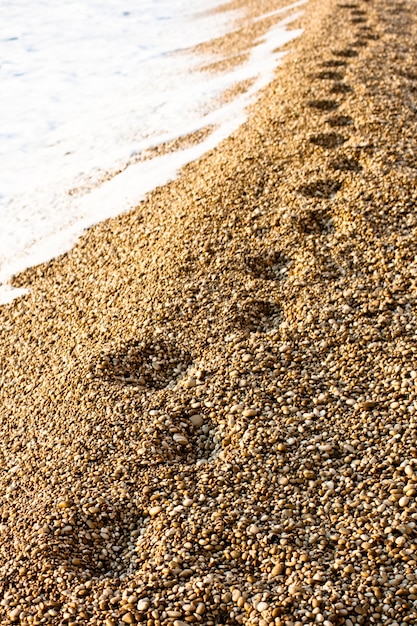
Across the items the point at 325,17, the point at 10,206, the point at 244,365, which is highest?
the point at 325,17

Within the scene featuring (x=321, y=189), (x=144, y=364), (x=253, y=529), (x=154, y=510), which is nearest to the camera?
(x=253, y=529)

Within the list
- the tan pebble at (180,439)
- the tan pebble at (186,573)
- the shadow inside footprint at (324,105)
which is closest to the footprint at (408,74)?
the shadow inside footprint at (324,105)

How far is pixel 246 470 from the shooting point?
2.86 m

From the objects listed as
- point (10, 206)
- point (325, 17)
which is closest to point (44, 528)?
point (10, 206)

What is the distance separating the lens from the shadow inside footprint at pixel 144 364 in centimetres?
337

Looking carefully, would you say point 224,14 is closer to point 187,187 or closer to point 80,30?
point 80,30

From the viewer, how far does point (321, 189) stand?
439 centimetres

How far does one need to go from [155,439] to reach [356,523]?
37.0 inches

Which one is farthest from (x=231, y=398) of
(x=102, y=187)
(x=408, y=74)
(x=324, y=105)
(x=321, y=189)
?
(x=408, y=74)

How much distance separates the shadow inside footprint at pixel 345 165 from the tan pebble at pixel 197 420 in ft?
7.24

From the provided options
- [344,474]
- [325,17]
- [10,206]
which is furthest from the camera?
[325,17]

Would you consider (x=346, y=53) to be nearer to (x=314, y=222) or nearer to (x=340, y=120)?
(x=340, y=120)

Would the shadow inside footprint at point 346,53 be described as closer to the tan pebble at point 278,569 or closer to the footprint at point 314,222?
the footprint at point 314,222

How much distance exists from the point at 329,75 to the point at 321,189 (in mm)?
1862
